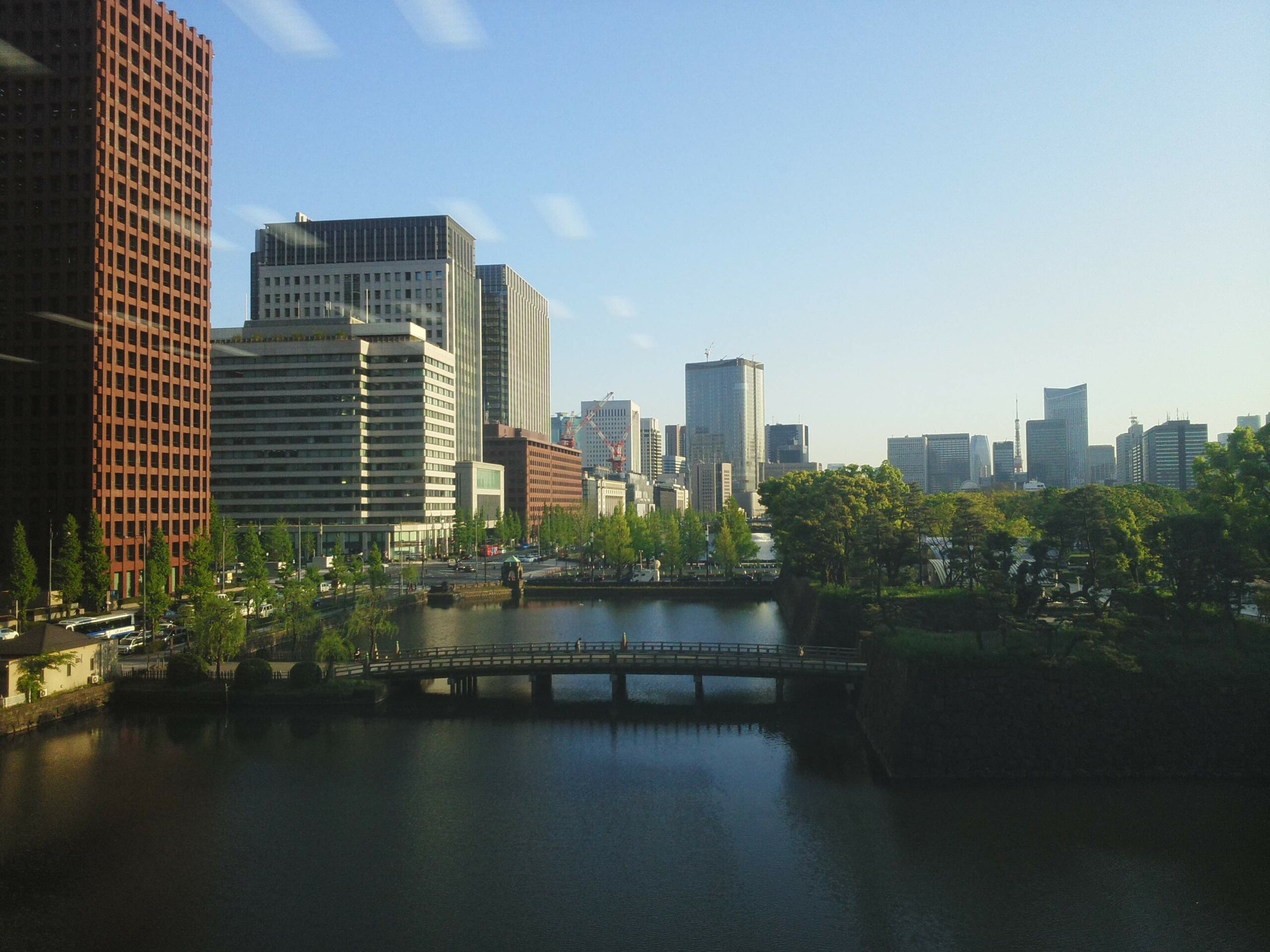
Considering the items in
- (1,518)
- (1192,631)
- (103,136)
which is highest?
(103,136)

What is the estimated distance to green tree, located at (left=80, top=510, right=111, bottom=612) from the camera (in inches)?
2064

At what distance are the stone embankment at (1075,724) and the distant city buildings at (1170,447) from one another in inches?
5684

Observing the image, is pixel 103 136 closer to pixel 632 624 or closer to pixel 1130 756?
pixel 632 624

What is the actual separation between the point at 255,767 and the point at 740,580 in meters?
56.2

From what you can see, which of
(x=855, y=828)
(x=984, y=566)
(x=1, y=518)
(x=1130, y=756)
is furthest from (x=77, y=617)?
(x=1130, y=756)

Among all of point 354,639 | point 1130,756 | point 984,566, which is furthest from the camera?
point 354,639

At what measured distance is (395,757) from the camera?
105ft

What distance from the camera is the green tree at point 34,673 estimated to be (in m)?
35.2

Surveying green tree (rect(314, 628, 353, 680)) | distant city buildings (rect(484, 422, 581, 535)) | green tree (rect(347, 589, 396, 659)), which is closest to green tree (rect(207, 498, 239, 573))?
green tree (rect(347, 589, 396, 659))

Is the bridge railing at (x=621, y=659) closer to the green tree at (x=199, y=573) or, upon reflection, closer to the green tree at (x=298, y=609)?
the green tree at (x=298, y=609)

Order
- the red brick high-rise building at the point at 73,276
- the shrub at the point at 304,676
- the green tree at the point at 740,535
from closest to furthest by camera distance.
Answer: the shrub at the point at 304,676
the red brick high-rise building at the point at 73,276
the green tree at the point at 740,535

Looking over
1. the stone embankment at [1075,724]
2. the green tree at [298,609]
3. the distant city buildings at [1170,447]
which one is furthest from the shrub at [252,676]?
the distant city buildings at [1170,447]

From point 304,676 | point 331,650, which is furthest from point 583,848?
point 331,650

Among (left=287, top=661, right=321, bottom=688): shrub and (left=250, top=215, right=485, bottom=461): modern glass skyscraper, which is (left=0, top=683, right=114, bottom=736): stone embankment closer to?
(left=287, top=661, right=321, bottom=688): shrub
